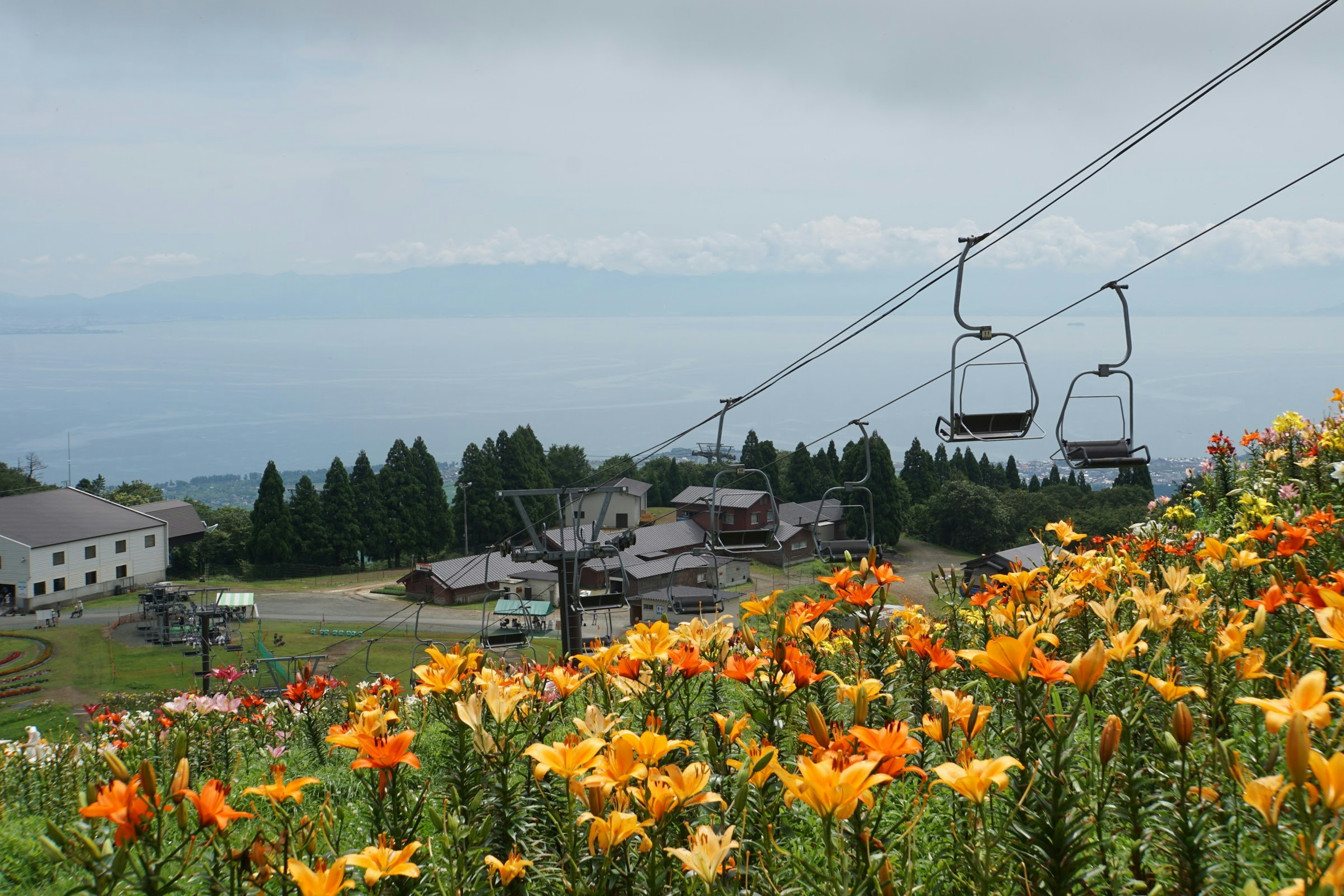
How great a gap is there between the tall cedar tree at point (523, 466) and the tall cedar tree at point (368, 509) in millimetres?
6267

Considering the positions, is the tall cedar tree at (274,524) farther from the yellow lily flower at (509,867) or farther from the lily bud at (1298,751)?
the lily bud at (1298,751)

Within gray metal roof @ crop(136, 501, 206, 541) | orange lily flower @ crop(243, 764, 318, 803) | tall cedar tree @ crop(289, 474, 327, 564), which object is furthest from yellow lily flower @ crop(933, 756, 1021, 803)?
gray metal roof @ crop(136, 501, 206, 541)

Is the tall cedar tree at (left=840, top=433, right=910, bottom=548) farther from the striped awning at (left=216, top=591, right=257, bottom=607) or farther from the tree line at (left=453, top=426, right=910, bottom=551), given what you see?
the striped awning at (left=216, top=591, right=257, bottom=607)

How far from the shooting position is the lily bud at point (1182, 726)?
1.45 metres

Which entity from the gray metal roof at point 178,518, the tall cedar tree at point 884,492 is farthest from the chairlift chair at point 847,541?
the gray metal roof at point 178,518

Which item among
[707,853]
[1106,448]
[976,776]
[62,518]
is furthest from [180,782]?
[62,518]

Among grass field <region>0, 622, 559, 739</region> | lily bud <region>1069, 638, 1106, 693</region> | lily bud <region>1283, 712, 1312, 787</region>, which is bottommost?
Result: grass field <region>0, 622, 559, 739</region>

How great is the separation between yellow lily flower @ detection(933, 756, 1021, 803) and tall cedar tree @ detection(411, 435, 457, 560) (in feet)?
142

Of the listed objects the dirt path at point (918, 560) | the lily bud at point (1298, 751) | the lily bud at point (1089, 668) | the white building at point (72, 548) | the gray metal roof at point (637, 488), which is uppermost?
the gray metal roof at point (637, 488)

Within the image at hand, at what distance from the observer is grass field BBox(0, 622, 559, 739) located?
1902 centimetres

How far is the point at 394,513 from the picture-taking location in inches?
1695

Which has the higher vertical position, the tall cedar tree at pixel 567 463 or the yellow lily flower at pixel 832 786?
the tall cedar tree at pixel 567 463

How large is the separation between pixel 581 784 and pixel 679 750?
600 mm

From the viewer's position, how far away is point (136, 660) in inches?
999
